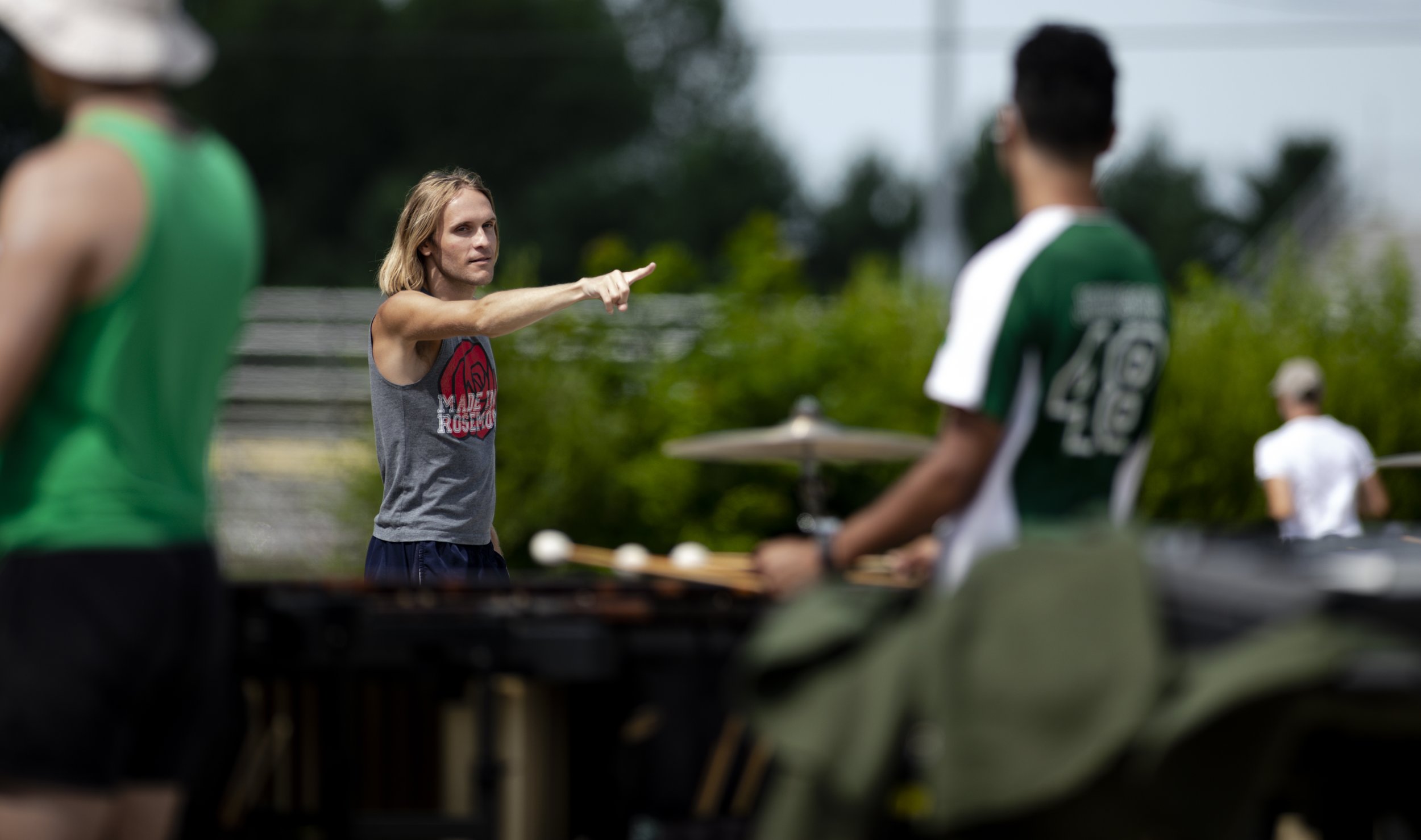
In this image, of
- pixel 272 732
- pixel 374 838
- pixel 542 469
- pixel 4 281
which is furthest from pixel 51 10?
pixel 542 469

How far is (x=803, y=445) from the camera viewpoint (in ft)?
23.9

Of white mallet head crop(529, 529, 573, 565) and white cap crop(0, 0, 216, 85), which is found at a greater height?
white cap crop(0, 0, 216, 85)

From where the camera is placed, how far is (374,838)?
3.33 metres

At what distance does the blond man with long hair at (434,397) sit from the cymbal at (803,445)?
6.64 feet

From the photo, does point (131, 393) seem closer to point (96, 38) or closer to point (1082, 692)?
point (96, 38)

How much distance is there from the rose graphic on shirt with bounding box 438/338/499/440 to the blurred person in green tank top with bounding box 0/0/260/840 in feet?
7.89

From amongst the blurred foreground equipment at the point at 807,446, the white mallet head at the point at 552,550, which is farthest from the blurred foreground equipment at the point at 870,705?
the blurred foreground equipment at the point at 807,446

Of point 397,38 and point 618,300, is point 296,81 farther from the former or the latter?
point 618,300

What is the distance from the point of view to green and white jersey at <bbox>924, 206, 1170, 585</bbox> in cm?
293

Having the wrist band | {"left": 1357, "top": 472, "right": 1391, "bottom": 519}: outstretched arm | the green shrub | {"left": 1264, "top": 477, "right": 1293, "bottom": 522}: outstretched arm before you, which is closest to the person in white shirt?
{"left": 1264, "top": 477, "right": 1293, "bottom": 522}: outstretched arm

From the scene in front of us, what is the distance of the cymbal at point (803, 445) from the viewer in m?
7.08

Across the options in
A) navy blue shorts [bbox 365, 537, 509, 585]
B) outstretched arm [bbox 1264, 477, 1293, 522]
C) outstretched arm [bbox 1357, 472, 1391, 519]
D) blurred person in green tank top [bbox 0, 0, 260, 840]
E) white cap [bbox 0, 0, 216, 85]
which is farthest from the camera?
outstretched arm [bbox 1357, 472, 1391, 519]

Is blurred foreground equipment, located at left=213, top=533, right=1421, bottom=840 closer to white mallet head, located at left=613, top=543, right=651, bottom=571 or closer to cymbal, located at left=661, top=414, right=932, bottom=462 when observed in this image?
white mallet head, located at left=613, top=543, right=651, bottom=571

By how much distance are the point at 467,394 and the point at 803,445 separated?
8.40 ft
